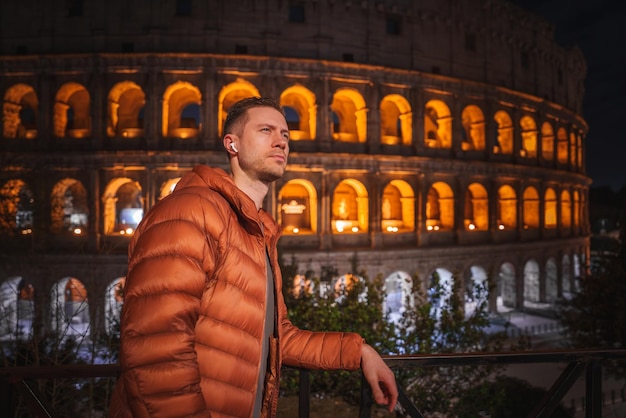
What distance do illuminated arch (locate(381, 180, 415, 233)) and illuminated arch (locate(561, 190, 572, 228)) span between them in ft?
40.2

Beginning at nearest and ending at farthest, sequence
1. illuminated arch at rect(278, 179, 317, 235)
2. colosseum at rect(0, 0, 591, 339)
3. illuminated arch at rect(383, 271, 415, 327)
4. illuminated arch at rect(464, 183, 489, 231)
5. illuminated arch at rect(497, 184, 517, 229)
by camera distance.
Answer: colosseum at rect(0, 0, 591, 339), illuminated arch at rect(278, 179, 317, 235), illuminated arch at rect(383, 271, 415, 327), illuminated arch at rect(464, 183, 489, 231), illuminated arch at rect(497, 184, 517, 229)

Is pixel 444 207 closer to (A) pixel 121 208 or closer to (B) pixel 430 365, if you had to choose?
(A) pixel 121 208

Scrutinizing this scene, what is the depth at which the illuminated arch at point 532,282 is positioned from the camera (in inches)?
997

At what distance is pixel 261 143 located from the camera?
7.29ft

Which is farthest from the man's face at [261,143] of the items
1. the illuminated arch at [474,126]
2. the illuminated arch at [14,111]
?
the illuminated arch at [474,126]

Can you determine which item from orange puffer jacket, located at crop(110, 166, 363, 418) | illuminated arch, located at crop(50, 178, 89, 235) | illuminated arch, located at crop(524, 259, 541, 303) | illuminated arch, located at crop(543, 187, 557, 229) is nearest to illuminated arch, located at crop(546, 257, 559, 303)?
illuminated arch, located at crop(524, 259, 541, 303)

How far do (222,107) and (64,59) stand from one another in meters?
7.12

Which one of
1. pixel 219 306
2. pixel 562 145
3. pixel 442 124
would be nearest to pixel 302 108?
pixel 442 124

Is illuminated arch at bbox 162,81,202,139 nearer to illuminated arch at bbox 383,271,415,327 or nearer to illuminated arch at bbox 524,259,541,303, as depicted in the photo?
illuminated arch at bbox 383,271,415,327

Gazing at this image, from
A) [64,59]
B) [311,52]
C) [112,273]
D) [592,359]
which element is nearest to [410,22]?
[311,52]

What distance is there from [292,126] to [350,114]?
315 centimetres

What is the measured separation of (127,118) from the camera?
71.2 feet

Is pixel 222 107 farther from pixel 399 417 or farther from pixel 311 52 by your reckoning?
pixel 399 417

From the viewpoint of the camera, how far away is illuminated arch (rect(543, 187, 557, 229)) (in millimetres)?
27048
